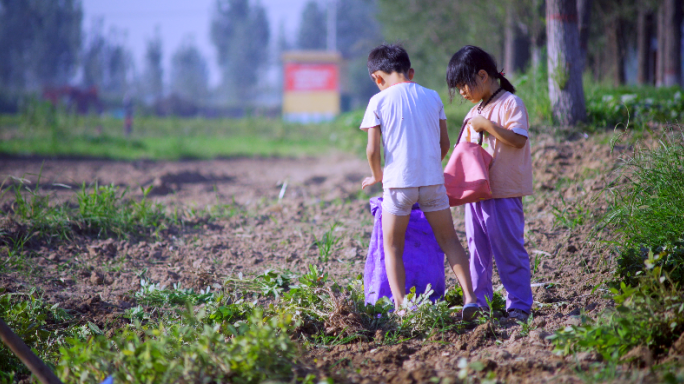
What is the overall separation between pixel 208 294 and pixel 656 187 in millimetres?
2752

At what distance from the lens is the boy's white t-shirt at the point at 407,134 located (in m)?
2.39

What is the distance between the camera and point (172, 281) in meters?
3.31

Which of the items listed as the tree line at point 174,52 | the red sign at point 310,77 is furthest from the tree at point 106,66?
the red sign at point 310,77

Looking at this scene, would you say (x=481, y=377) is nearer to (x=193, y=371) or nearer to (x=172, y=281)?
(x=193, y=371)

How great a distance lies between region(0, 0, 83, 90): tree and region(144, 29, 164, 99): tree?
33.3ft

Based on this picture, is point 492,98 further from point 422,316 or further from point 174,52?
point 174,52

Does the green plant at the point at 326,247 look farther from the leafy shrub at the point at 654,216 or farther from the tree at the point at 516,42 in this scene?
the tree at the point at 516,42

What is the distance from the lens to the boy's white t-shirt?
2.39 meters

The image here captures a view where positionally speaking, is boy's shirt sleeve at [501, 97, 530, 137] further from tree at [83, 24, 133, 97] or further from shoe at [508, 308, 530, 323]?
tree at [83, 24, 133, 97]

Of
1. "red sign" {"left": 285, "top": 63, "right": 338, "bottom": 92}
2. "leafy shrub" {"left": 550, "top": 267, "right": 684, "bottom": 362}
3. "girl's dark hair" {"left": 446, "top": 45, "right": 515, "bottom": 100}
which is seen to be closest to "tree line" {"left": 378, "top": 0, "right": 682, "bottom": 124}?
"girl's dark hair" {"left": 446, "top": 45, "right": 515, "bottom": 100}

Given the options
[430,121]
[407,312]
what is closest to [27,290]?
[407,312]

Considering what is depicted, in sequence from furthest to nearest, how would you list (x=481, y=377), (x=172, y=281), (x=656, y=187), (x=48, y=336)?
(x=172, y=281)
(x=656, y=187)
(x=48, y=336)
(x=481, y=377)

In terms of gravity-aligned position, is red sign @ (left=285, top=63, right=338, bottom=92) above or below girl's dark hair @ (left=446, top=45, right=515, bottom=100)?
above

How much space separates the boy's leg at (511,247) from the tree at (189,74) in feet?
216
